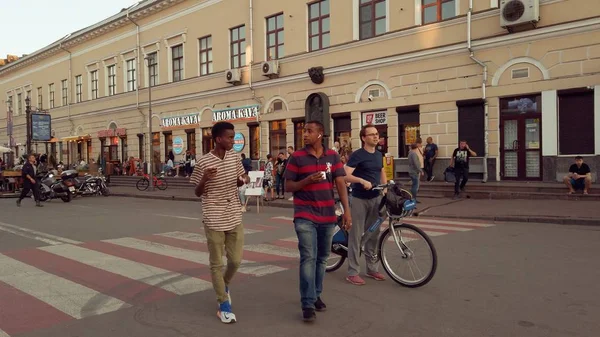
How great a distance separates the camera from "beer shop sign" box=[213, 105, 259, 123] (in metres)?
25.9

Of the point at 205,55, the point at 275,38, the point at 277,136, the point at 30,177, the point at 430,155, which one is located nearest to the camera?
the point at 30,177

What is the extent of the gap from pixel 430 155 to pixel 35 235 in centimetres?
1326

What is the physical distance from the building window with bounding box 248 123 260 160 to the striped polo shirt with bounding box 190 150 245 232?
70.1 feet

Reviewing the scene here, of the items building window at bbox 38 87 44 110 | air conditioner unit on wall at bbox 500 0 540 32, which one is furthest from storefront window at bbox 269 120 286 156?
building window at bbox 38 87 44 110

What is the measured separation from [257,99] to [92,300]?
2101 centimetres

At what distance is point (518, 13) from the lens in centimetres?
1595

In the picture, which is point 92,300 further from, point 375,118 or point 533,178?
point 375,118

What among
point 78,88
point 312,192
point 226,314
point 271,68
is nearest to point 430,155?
point 271,68

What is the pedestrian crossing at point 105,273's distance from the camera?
4.98 m

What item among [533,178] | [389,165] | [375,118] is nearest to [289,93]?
[375,118]

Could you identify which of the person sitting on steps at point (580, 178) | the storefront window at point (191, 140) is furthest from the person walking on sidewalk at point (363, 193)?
the storefront window at point (191, 140)

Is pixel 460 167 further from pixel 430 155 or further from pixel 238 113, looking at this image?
pixel 238 113

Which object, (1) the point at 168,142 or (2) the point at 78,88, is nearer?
(1) the point at 168,142

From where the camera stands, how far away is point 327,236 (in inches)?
181
